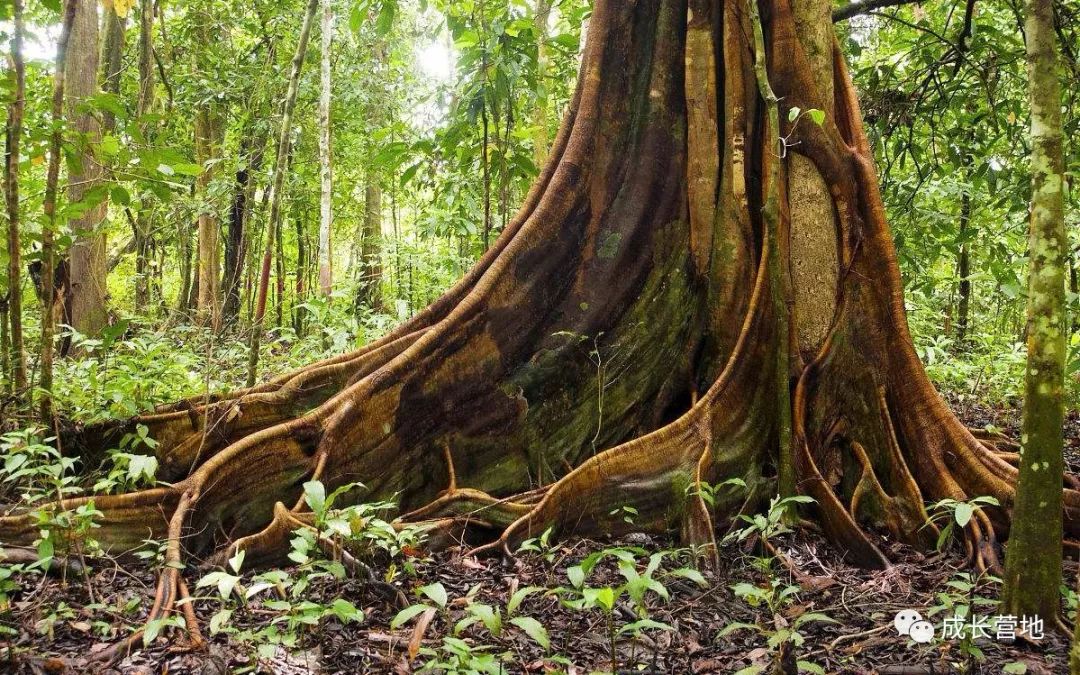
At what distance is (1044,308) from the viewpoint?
2523 millimetres

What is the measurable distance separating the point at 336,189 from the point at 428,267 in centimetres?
498

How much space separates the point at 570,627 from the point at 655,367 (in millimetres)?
1958

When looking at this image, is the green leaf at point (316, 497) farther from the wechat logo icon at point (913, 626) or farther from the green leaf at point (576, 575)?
the wechat logo icon at point (913, 626)

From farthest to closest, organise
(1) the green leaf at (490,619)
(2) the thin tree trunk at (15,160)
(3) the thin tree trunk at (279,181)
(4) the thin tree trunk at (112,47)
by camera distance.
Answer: (4) the thin tree trunk at (112,47), (3) the thin tree trunk at (279,181), (2) the thin tree trunk at (15,160), (1) the green leaf at (490,619)

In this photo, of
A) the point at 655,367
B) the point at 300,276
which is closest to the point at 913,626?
the point at 655,367

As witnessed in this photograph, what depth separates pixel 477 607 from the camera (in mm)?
2260

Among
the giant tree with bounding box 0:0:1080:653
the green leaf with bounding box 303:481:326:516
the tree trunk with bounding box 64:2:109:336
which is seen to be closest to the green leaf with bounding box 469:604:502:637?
the green leaf with bounding box 303:481:326:516

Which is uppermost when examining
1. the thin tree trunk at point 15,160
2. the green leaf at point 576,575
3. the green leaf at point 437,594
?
the thin tree trunk at point 15,160

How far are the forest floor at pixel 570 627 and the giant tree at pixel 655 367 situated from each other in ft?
0.91

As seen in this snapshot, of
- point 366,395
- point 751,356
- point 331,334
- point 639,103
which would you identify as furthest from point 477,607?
point 331,334

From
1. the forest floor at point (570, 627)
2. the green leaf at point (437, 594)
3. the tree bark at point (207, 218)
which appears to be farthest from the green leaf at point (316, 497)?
the tree bark at point (207, 218)

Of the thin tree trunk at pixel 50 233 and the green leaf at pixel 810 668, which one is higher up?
the thin tree trunk at pixel 50 233

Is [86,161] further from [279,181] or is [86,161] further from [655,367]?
[655,367]

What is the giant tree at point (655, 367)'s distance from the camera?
3689mm
